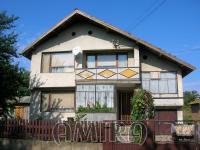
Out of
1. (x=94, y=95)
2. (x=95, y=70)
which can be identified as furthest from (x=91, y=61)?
(x=94, y=95)

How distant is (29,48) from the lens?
81.8 feet

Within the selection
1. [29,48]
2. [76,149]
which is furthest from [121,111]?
[76,149]

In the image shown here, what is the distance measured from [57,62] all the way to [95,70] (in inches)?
124

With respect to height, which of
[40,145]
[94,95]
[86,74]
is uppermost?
[86,74]

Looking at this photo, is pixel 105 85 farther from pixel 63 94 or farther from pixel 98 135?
pixel 98 135

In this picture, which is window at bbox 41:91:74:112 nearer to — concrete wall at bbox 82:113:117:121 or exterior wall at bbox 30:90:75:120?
exterior wall at bbox 30:90:75:120

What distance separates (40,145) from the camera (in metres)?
15.7

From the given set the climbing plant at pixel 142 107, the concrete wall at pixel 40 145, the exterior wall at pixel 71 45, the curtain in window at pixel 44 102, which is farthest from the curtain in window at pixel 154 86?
the concrete wall at pixel 40 145

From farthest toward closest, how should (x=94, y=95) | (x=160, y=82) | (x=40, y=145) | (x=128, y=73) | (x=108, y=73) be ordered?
(x=160, y=82) < (x=108, y=73) < (x=128, y=73) < (x=94, y=95) < (x=40, y=145)

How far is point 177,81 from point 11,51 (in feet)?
37.7

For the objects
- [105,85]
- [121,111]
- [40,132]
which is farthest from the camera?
[121,111]

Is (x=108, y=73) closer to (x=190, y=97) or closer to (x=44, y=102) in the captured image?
(x=44, y=102)

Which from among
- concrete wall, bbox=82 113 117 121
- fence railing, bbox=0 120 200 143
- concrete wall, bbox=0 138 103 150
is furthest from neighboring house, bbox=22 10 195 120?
concrete wall, bbox=0 138 103 150

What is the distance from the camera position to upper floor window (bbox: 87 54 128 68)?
24.4 meters
